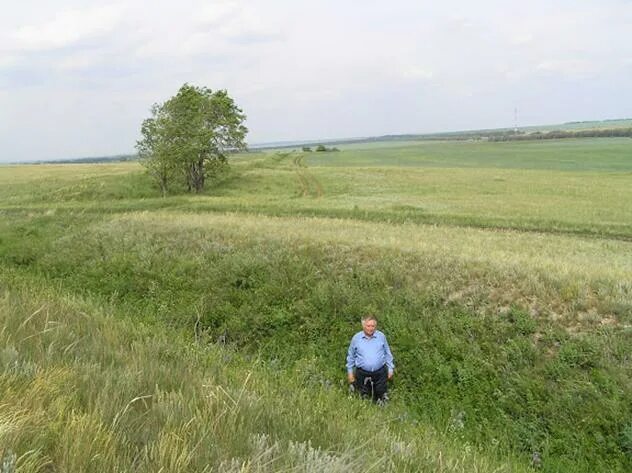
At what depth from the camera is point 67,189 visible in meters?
45.9

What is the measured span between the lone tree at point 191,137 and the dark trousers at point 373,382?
40.5 m

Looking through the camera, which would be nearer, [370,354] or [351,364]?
[370,354]

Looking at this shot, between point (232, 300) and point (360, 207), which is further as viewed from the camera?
point (360, 207)

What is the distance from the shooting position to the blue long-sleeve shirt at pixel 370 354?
9.14m

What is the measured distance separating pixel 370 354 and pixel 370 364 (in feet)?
0.56

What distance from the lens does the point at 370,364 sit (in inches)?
359

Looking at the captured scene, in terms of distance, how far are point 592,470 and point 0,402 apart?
8041 millimetres

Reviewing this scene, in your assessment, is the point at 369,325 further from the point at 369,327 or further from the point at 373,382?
the point at 373,382

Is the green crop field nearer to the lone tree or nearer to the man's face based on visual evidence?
the man's face

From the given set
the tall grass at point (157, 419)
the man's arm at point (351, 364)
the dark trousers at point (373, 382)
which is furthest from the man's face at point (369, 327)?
the tall grass at point (157, 419)

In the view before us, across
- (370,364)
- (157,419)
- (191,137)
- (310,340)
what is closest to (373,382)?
(370,364)

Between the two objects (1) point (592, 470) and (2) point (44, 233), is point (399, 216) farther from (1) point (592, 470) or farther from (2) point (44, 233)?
(1) point (592, 470)

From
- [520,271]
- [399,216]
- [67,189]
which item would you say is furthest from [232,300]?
[67,189]

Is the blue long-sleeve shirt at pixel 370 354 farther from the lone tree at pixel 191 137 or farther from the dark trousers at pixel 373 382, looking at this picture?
the lone tree at pixel 191 137
